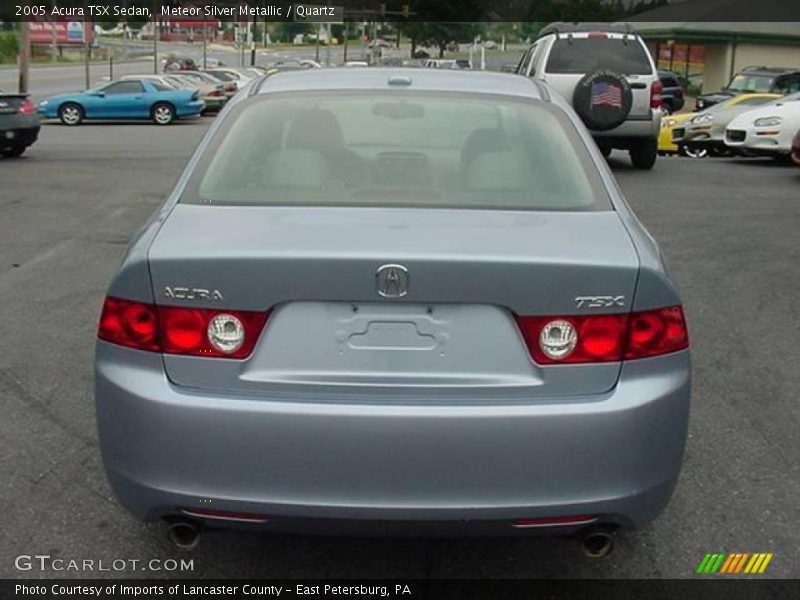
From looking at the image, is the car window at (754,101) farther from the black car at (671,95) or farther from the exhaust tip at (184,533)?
the exhaust tip at (184,533)

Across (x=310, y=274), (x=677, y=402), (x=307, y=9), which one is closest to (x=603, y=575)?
(x=677, y=402)

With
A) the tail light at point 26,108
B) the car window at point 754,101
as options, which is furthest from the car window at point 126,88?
the car window at point 754,101

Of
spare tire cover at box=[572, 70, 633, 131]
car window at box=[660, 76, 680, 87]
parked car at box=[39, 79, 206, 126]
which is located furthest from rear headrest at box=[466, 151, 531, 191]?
car window at box=[660, 76, 680, 87]

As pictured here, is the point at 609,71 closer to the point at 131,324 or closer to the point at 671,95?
the point at 131,324

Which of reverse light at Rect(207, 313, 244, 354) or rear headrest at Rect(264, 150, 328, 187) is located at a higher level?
rear headrest at Rect(264, 150, 328, 187)

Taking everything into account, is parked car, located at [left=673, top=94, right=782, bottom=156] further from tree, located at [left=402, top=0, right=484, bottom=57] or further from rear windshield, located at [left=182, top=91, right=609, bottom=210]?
tree, located at [left=402, top=0, right=484, bottom=57]

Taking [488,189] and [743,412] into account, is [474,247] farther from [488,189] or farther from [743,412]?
[743,412]

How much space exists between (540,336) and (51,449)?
7.96ft

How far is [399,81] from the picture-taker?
382 centimetres

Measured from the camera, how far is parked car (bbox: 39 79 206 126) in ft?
91.0

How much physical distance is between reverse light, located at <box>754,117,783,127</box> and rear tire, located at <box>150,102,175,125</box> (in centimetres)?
1794

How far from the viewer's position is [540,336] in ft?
8.65

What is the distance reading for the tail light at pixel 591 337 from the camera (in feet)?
8.64

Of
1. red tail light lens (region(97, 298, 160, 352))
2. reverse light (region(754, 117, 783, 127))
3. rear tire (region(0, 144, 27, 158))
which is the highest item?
red tail light lens (region(97, 298, 160, 352))
